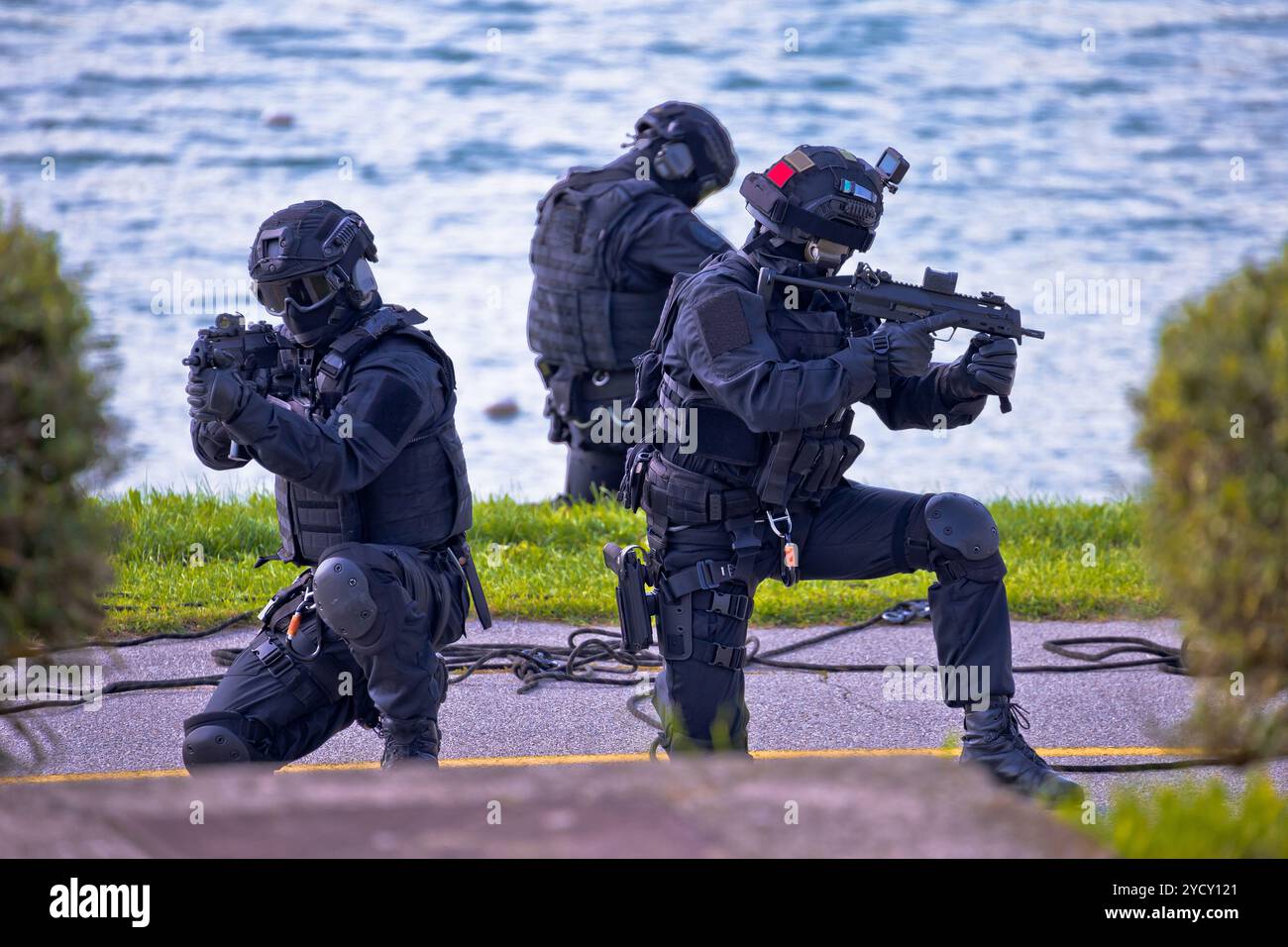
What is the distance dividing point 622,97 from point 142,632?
24085mm

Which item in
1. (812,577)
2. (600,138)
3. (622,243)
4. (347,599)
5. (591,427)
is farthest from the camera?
(600,138)

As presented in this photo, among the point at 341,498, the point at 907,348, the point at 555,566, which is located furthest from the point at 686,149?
the point at 341,498

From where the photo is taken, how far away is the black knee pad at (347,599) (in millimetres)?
5555

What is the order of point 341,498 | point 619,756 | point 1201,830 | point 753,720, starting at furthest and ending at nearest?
point 753,720 → point 619,756 → point 341,498 → point 1201,830

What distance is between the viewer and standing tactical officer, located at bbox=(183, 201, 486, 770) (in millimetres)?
5582

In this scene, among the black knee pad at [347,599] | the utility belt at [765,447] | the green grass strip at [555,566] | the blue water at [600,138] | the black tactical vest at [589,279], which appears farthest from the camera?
the blue water at [600,138]

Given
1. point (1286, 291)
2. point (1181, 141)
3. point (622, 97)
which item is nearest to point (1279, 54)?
point (1181, 141)

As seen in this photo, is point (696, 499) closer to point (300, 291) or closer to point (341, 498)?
point (341, 498)

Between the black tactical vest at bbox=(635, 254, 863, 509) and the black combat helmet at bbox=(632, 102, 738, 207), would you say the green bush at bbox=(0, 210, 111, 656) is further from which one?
the black combat helmet at bbox=(632, 102, 738, 207)

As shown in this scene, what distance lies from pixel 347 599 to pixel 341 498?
469mm

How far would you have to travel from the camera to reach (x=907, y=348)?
582 centimetres

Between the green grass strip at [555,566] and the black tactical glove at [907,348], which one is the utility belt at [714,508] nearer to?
the black tactical glove at [907,348]

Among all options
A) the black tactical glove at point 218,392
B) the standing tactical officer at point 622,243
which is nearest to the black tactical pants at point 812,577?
the black tactical glove at point 218,392

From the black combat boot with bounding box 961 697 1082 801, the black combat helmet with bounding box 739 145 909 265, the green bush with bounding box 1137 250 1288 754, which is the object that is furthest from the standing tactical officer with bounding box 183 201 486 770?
the green bush with bounding box 1137 250 1288 754
